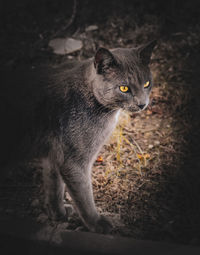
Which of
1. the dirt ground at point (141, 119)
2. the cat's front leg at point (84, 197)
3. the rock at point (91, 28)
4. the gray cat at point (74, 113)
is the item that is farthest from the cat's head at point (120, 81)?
the rock at point (91, 28)

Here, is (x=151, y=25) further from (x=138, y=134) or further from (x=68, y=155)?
(x=68, y=155)

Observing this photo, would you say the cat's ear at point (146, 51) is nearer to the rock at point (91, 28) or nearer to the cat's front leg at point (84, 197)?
the cat's front leg at point (84, 197)

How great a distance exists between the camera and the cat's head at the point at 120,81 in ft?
5.93

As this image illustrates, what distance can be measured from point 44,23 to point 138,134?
2.71m

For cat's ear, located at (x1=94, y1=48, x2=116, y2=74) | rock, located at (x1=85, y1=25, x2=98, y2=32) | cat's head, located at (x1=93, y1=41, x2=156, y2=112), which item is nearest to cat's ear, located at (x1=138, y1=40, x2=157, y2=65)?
cat's head, located at (x1=93, y1=41, x2=156, y2=112)

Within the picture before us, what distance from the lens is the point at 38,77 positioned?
6.36 ft

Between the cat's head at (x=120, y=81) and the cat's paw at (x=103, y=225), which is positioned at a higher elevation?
A: the cat's head at (x=120, y=81)

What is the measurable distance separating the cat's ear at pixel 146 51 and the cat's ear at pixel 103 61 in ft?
0.84

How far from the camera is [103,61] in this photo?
5.84 feet

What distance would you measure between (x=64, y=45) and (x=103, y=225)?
2790mm

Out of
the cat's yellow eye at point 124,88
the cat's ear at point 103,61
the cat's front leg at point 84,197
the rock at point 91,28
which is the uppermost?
the cat's ear at point 103,61

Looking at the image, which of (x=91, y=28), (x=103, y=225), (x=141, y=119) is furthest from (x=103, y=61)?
(x=91, y=28)

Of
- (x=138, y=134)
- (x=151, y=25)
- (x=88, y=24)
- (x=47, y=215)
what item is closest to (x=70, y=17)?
(x=88, y=24)

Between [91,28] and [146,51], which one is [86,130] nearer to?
[146,51]
